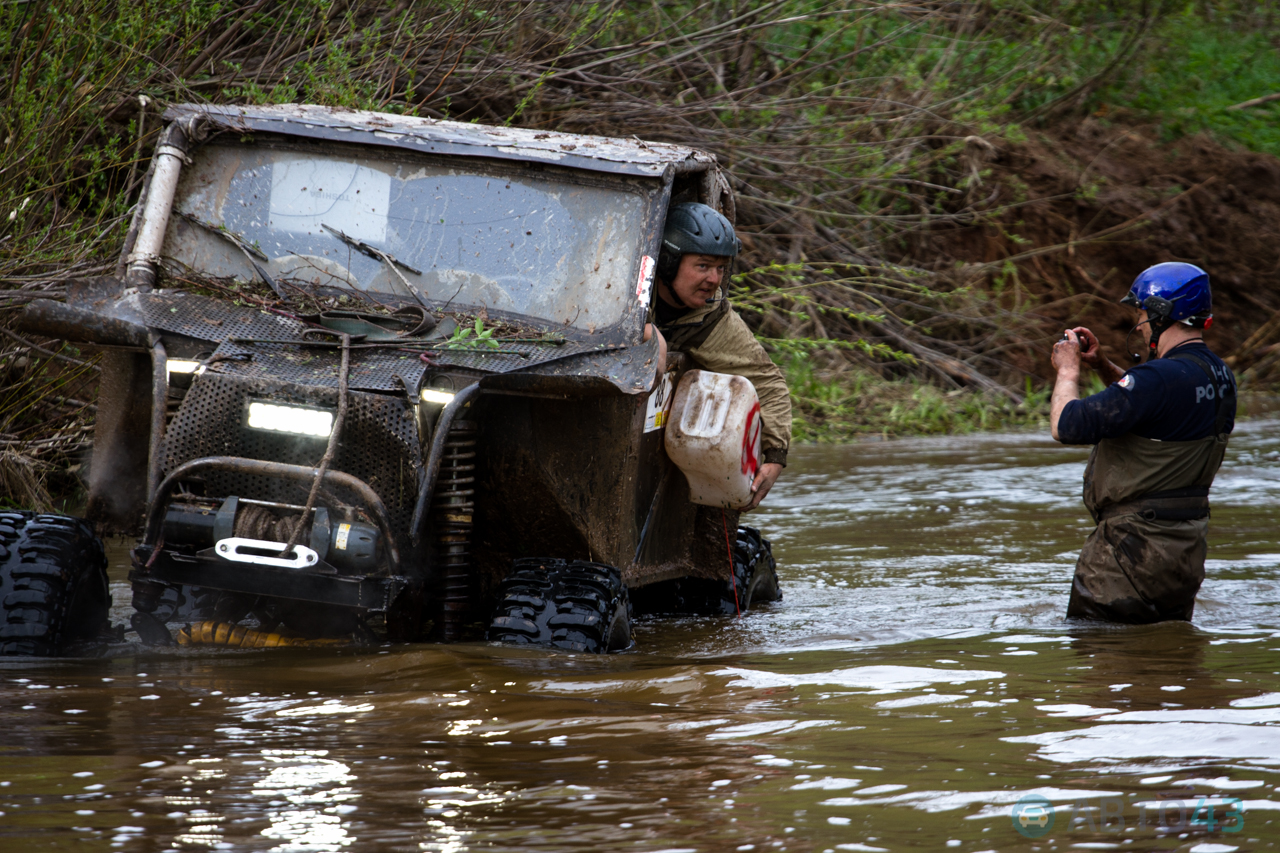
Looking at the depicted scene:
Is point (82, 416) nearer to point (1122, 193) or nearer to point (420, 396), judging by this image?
point (420, 396)

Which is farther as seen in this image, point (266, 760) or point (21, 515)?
point (21, 515)

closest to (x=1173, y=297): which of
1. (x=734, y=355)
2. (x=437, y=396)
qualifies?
(x=734, y=355)

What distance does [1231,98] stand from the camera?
71.0 feet

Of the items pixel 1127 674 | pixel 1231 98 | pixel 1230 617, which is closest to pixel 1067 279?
pixel 1231 98

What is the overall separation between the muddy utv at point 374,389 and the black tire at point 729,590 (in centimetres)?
48

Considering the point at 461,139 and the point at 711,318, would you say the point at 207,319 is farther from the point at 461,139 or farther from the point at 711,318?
the point at 711,318

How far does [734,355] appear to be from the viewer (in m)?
5.84

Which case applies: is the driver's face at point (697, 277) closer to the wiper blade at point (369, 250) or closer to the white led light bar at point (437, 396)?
the wiper blade at point (369, 250)

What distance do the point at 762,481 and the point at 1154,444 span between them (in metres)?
1.54

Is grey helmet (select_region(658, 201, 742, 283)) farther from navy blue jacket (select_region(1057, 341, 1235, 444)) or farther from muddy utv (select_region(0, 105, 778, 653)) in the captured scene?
navy blue jacket (select_region(1057, 341, 1235, 444))

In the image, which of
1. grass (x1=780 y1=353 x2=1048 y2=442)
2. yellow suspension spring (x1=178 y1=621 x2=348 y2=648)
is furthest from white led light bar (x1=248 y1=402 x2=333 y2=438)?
grass (x1=780 y1=353 x2=1048 y2=442)

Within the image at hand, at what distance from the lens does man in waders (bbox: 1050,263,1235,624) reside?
5.55 metres

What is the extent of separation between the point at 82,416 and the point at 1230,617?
5672 mm

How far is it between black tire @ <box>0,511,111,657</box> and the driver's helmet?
4.04 meters
